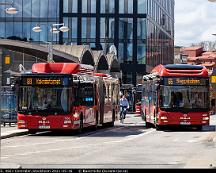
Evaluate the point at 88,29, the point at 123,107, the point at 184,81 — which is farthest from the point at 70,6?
the point at 184,81

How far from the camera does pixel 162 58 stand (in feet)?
360

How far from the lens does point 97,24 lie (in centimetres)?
9150

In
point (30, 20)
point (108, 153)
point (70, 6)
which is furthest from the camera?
point (30, 20)

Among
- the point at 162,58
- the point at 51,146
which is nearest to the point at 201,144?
the point at 51,146

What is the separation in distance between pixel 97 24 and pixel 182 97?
60.2 metres

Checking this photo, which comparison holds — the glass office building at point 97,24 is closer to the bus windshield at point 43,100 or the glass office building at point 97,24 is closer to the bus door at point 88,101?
the bus door at point 88,101

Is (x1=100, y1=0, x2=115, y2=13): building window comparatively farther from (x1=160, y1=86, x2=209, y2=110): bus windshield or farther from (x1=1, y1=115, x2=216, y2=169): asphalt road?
(x1=1, y1=115, x2=216, y2=169): asphalt road

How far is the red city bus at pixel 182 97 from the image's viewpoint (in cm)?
3192

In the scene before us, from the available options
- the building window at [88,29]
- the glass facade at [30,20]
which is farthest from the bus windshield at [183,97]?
the glass facade at [30,20]

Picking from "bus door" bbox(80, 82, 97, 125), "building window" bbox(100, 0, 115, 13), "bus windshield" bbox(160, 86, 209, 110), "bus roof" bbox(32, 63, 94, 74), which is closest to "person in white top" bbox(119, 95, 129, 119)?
"bus door" bbox(80, 82, 97, 125)

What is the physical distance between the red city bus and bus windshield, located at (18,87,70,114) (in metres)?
5.89

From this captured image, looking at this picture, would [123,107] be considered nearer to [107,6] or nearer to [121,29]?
[121,29]

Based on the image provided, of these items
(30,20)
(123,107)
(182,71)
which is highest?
(30,20)

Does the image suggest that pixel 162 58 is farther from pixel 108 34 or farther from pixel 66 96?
pixel 66 96
